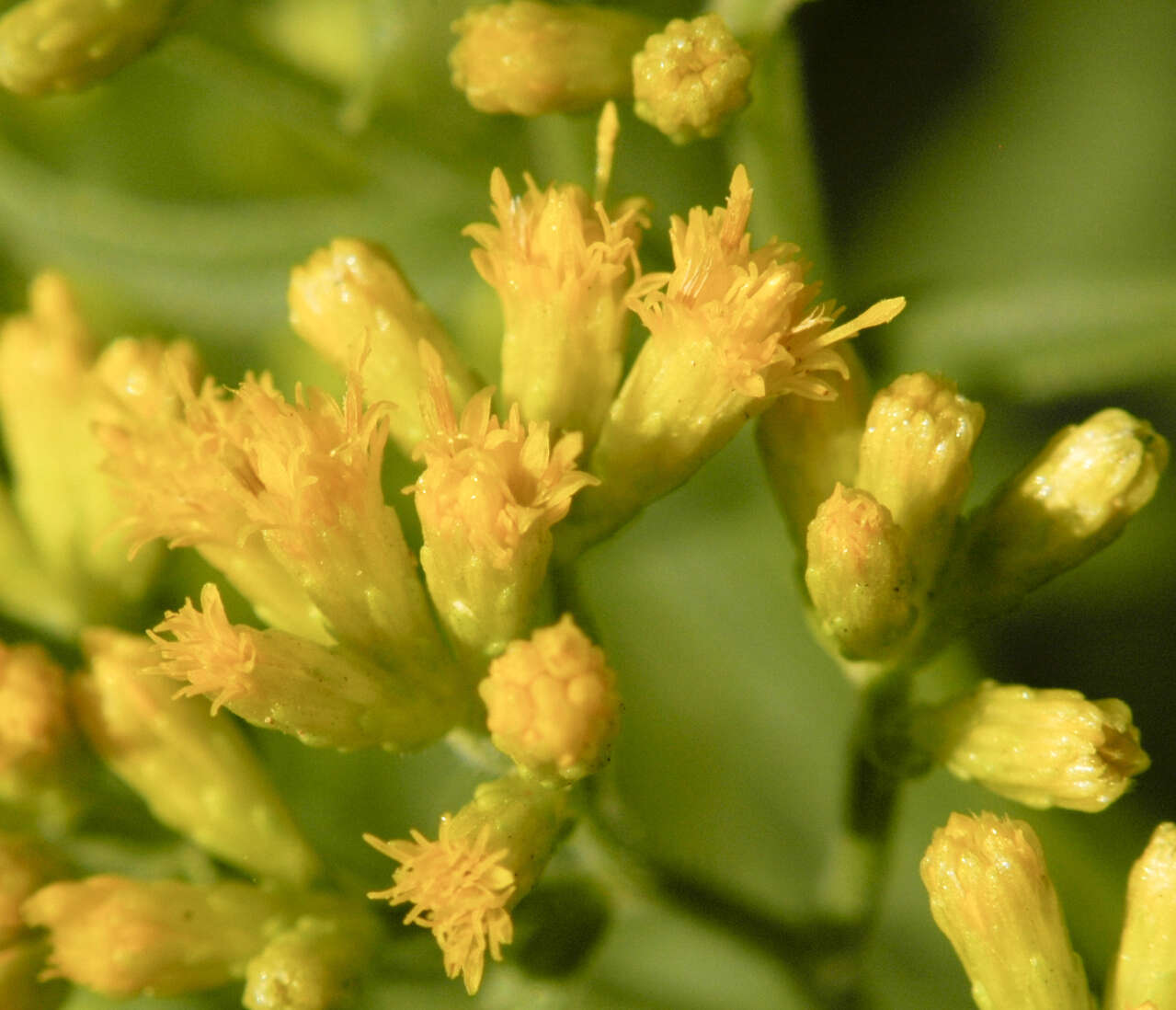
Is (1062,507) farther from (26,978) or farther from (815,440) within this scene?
(26,978)

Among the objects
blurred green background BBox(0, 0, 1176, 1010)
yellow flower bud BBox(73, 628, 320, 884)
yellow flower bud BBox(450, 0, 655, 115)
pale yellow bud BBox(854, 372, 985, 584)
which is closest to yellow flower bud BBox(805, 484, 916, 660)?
pale yellow bud BBox(854, 372, 985, 584)

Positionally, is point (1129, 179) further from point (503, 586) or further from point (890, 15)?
point (503, 586)

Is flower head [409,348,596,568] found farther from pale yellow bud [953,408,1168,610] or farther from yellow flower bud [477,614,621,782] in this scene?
pale yellow bud [953,408,1168,610]

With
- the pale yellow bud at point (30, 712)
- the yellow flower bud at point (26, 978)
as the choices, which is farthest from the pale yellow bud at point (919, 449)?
the yellow flower bud at point (26, 978)

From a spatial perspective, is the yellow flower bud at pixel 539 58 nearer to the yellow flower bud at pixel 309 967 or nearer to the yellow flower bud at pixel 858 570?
the yellow flower bud at pixel 858 570

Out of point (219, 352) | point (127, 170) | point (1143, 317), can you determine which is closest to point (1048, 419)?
point (1143, 317)

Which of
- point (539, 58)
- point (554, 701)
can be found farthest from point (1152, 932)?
point (539, 58)
